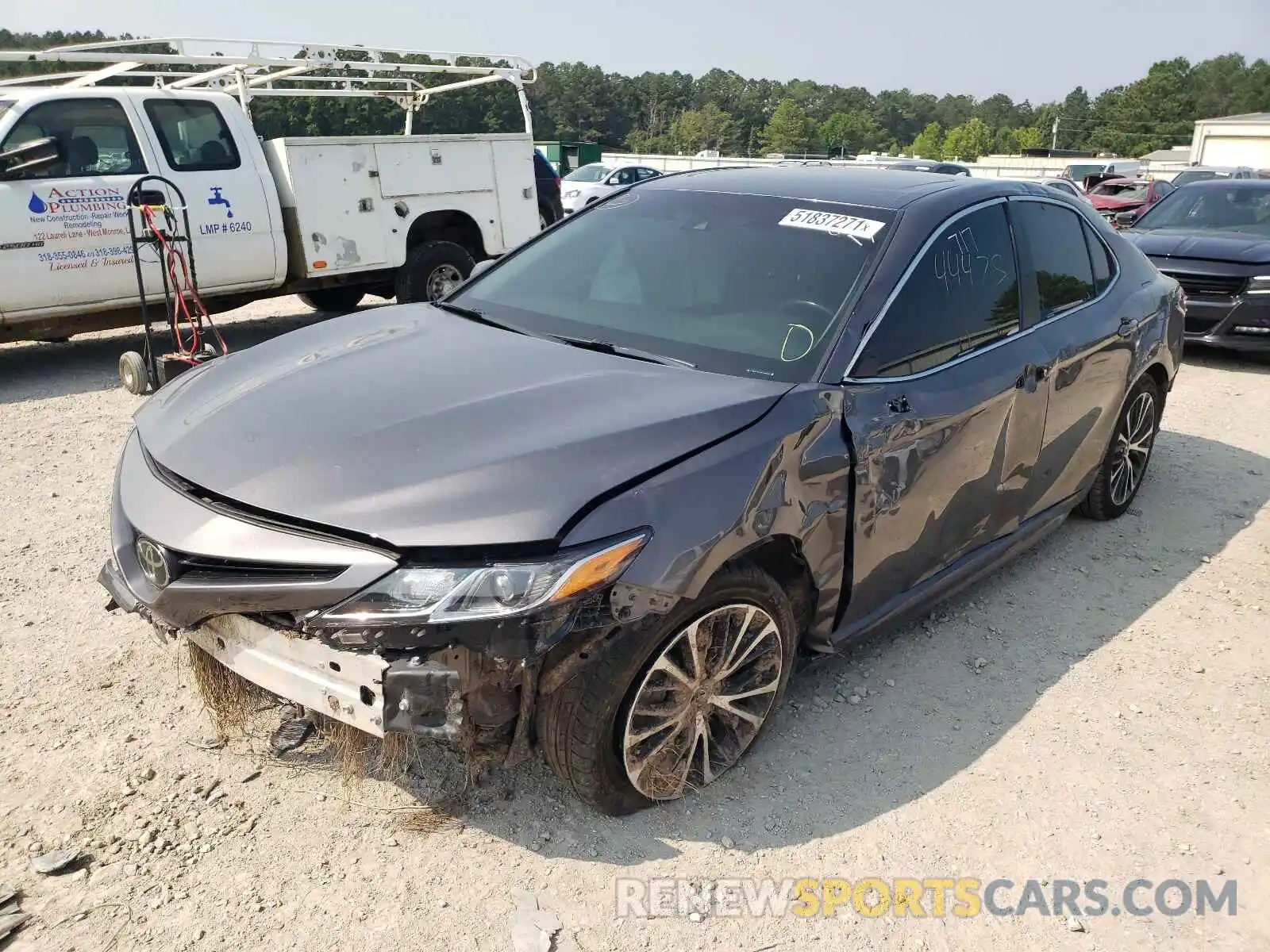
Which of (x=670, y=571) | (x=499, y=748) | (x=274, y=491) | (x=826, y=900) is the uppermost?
(x=274, y=491)

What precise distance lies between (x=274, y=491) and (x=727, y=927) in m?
1.55

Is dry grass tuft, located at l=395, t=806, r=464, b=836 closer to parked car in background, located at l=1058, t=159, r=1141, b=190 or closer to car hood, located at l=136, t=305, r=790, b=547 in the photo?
car hood, located at l=136, t=305, r=790, b=547

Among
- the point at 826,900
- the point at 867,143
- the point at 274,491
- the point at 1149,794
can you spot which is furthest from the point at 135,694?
the point at 867,143

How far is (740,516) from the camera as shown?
8.52ft

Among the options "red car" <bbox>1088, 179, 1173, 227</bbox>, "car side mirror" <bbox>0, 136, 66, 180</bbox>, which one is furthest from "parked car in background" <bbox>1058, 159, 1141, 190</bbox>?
"car side mirror" <bbox>0, 136, 66, 180</bbox>

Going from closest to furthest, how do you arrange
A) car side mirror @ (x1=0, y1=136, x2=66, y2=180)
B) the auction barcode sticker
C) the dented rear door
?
the dented rear door → the auction barcode sticker → car side mirror @ (x1=0, y1=136, x2=66, y2=180)

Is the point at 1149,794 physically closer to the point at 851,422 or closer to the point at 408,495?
the point at 851,422

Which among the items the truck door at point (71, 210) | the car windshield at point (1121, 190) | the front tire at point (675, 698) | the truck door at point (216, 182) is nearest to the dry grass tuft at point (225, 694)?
the front tire at point (675, 698)

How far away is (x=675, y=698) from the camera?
2.71 m

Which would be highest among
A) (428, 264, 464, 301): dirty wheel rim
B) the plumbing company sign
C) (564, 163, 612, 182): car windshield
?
the plumbing company sign

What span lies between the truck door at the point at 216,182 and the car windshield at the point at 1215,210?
344 inches

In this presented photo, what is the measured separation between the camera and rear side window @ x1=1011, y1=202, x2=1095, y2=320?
Result: 13.0 ft

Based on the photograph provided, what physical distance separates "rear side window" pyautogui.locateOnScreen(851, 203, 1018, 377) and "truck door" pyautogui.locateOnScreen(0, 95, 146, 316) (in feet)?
21.6

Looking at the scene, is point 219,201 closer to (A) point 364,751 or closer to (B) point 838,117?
(A) point 364,751
